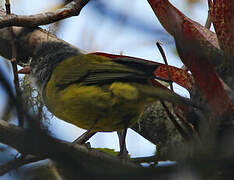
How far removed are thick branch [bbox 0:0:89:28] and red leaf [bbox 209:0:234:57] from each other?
A: 86 centimetres

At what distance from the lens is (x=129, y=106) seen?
2617mm

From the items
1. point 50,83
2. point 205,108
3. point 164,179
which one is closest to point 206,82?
point 205,108

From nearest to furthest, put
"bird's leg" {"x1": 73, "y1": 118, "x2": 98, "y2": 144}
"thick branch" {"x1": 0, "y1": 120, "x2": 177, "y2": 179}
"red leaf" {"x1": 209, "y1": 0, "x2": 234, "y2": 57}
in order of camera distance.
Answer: "thick branch" {"x1": 0, "y1": 120, "x2": 177, "y2": 179}
"red leaf" {"x1": 209, "y1": 0, "x2": 234, "y2": 57}
"bird's leg" {"x1": 73, "y1": 118, "x2": 98, "y2": 144}

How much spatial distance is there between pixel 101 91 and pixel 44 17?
60cm

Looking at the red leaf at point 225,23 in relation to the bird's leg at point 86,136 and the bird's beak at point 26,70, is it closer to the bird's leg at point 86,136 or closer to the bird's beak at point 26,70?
the bird's leg at point 86,136

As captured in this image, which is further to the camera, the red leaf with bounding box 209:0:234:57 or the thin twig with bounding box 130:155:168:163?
the red leaf with bounding box 209:0:234:57

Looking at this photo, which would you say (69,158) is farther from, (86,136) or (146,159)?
(86,136)

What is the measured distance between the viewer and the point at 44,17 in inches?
106

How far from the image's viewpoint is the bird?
2457mm

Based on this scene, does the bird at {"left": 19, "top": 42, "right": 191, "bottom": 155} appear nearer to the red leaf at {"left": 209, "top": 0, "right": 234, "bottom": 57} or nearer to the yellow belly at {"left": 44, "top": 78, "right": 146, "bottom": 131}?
the yellow belly at {"left": 44, "top": 78, "right": 146, "bottom": 131}

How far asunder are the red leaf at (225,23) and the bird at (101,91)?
0.37m

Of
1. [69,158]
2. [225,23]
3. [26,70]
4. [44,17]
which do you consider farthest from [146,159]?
[26,70]

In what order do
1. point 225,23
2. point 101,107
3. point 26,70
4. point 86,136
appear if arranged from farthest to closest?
point 26,70
point 86,136
point 101,107
point 225,23

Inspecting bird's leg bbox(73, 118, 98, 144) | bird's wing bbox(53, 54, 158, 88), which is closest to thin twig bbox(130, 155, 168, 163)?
bird's wing bbox(53, 54, 158, 88)
